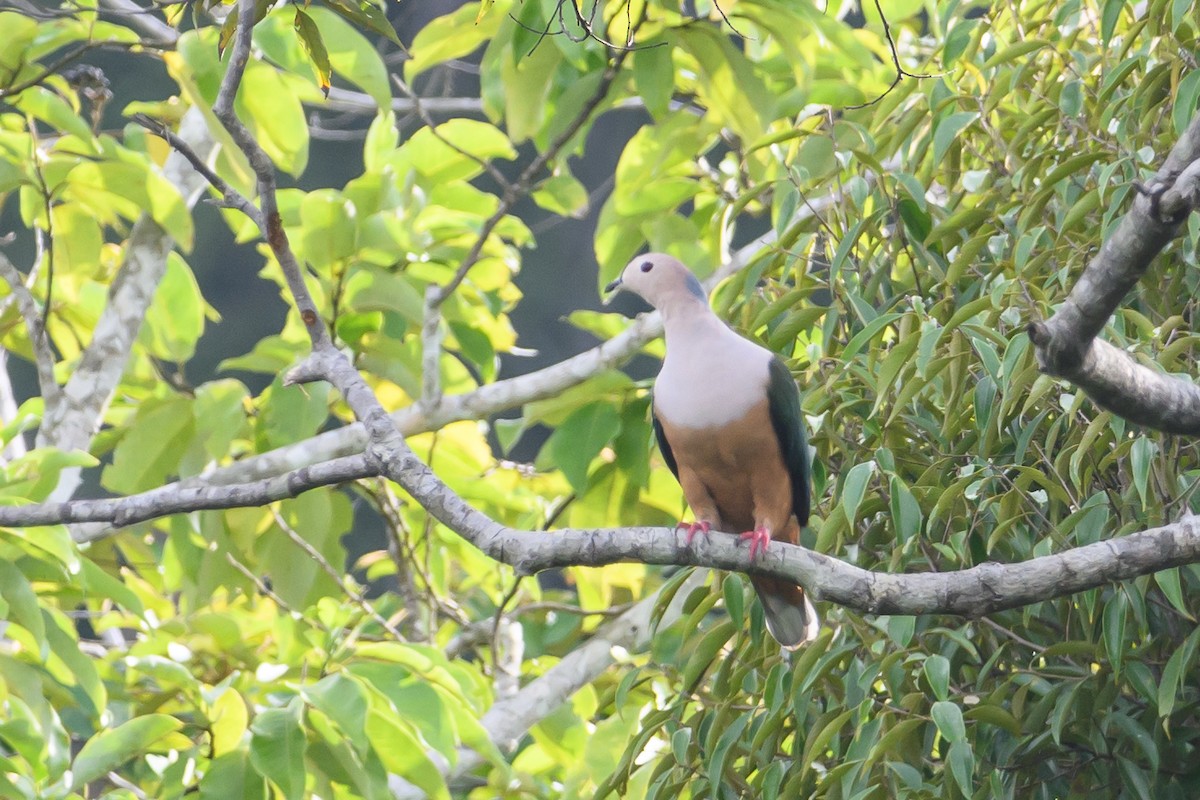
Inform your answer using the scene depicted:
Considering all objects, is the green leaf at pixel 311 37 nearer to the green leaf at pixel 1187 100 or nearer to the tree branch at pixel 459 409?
the green leaf at pixel 1187 100

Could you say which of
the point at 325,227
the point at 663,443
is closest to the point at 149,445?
the point at 325,227

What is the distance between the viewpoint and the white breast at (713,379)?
1781 millimetres

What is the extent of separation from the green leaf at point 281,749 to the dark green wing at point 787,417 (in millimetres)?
778

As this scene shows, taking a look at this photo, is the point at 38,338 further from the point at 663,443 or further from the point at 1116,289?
the point at 1116,289

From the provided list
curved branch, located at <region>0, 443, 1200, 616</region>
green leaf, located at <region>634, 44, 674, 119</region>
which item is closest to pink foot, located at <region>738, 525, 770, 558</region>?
curved branch, located at <region>0, 443, 1200, 616</region>

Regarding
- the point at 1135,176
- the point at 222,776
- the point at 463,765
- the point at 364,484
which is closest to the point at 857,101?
the point at 1135,176

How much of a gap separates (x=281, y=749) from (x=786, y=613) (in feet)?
2.39

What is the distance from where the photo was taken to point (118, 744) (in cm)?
196

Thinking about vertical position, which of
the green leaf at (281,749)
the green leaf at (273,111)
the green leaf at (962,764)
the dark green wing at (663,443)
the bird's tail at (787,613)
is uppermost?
the green leaf at (273,111)

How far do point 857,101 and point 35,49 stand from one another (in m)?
1.53

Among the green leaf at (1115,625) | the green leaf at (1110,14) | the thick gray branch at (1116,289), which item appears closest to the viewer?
the thick gray branch at (1116,289)

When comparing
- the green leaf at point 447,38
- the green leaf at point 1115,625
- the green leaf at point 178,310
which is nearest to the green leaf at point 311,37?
the green leaf at point 1115,625

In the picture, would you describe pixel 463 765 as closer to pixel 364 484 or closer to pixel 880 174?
pixel 364 484

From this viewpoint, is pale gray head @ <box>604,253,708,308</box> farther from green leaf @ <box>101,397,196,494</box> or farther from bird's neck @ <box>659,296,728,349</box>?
green leaf @ <box>101,397,196,494</box>
